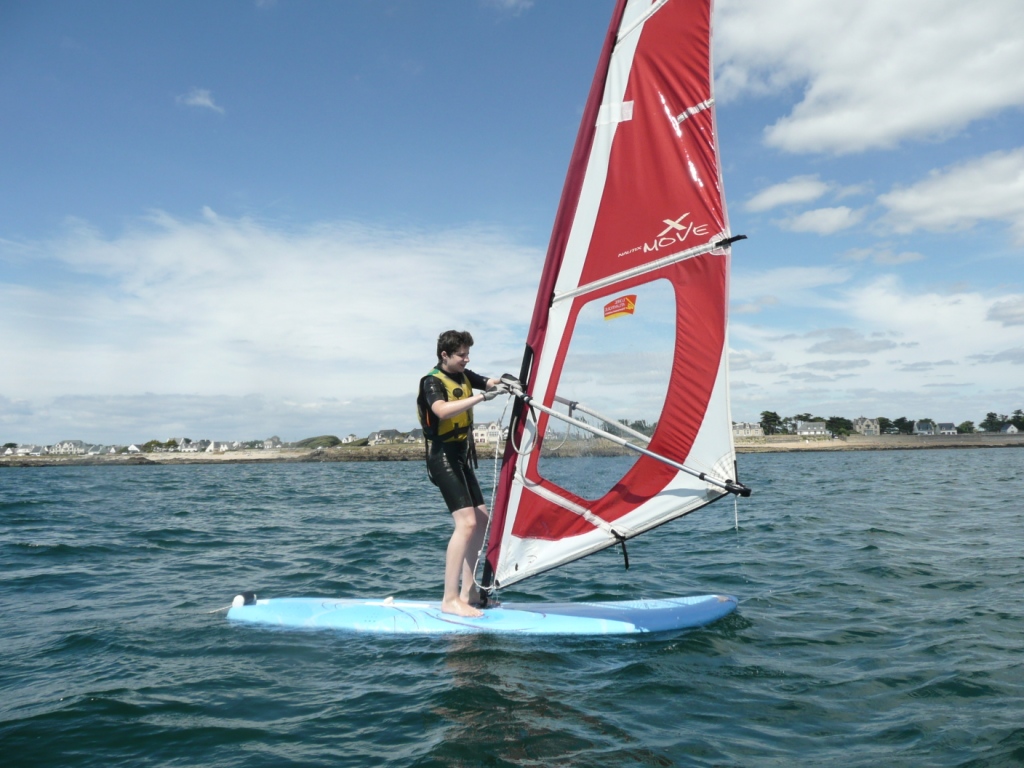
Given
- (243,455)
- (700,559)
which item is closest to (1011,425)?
(243,455)

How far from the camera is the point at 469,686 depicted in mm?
4508

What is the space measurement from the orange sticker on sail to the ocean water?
115 cm

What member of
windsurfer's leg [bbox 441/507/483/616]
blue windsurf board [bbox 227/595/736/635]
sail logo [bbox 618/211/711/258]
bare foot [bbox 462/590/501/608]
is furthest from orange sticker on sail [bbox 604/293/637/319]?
bare foot [bbox 462/590/501/608]

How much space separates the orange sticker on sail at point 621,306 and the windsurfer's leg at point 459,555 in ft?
6.23

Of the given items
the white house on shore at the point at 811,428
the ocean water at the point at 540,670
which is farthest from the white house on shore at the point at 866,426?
the ocean water at the point at 540,670

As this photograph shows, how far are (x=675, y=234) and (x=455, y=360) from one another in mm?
1862

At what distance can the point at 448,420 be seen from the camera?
216 inches

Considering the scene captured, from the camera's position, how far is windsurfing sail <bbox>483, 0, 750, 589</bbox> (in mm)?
4867

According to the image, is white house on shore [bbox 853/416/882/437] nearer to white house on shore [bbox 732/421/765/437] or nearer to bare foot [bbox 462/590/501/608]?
white house on shore [bbox 732/421/765/437]

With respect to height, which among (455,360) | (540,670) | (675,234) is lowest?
(540,670)

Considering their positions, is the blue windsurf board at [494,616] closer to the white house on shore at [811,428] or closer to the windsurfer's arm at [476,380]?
the windsurfer's arm at [476,380]

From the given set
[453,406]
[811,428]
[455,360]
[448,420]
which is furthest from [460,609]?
[811,428]

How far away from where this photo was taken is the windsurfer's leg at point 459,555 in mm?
5531

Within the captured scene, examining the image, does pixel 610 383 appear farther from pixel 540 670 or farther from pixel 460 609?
pixel 460 609
